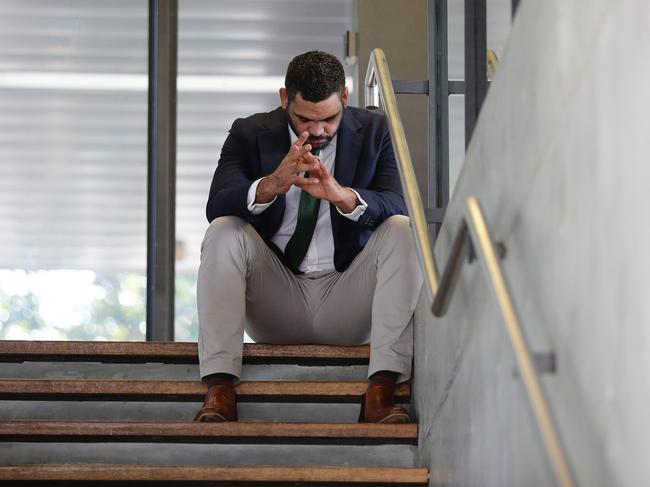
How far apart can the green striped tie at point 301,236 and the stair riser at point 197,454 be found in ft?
2.07

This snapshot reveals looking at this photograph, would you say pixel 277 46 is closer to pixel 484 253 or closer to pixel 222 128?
pixel 222 128

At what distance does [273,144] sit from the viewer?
330 centimetres

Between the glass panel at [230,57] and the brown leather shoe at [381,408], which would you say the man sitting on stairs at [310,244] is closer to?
the brown leather shoe at [381,408]

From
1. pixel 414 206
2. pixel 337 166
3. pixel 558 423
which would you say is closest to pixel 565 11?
pixel 558 423

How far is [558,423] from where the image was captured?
148 centimetres

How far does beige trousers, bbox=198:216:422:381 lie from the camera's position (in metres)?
2.95

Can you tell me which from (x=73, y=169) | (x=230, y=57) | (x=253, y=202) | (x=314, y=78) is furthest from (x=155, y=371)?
(x=230, y=57)

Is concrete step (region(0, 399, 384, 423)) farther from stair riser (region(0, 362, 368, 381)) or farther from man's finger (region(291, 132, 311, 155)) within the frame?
man's finger (region(291, 132, 311, 155))

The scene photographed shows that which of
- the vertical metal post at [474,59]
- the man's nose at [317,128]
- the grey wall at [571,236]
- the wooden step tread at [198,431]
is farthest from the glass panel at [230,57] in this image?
the grey wall at [571,236]

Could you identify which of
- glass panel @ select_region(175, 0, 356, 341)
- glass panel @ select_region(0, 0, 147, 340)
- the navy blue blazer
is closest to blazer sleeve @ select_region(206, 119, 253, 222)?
the navy blue blazer

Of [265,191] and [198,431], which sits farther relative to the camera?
[265,191]

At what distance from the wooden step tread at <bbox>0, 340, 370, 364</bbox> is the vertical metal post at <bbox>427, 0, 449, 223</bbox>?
1.47 ft

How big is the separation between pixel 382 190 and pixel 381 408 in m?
0.65

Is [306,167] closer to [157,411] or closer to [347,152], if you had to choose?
[347,152]
